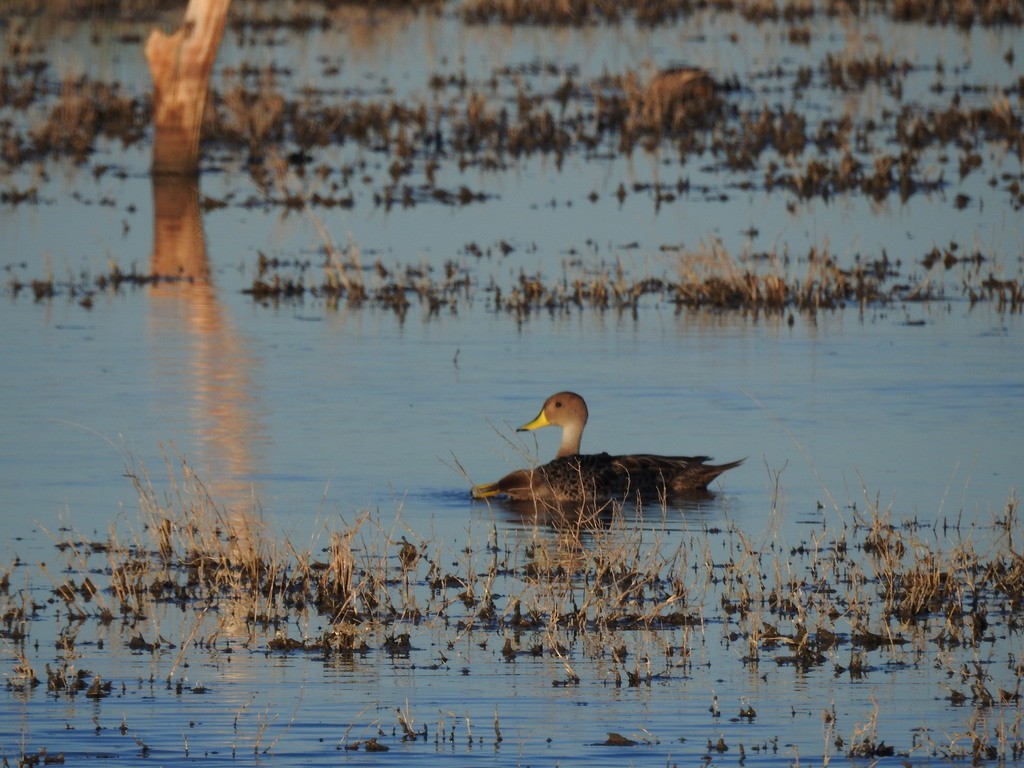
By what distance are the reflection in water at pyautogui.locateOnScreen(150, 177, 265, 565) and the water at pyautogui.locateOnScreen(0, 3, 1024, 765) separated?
48mm

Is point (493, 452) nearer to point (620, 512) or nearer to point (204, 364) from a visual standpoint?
point (620, 512)

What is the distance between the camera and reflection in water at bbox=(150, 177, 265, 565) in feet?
41.9

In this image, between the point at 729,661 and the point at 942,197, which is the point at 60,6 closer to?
the point at 942,197

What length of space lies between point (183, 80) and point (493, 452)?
14.1 metres

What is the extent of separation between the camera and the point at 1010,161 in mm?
27359

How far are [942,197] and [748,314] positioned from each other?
6577 millimetres

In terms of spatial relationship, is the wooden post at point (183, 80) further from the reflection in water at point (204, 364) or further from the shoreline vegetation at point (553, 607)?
the shoreline vegetation at point (553, 607)

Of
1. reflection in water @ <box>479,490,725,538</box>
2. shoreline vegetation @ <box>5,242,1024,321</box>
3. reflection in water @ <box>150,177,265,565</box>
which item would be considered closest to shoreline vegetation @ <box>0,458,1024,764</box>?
reflection in water @ <box>479,490,725,538</box>

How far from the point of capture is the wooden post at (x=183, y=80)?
26125 millimetres

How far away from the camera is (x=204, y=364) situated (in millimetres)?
16812

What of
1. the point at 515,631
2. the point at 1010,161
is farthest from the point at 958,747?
the point at 1010,161

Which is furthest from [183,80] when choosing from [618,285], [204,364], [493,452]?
[493,452]

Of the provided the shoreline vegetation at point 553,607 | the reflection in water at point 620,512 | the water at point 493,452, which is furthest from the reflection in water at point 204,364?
the reflection in water at point 620,512

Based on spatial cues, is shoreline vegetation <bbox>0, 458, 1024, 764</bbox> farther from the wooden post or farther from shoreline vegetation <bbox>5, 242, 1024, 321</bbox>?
the wooden post
